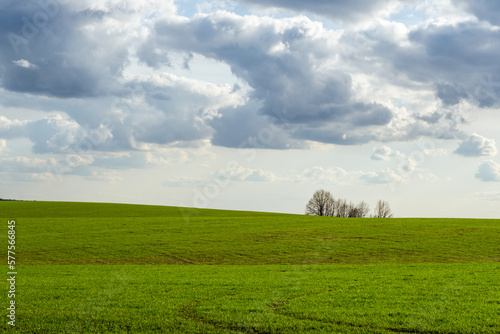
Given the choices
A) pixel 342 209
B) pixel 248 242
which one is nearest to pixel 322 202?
pixel 342 209

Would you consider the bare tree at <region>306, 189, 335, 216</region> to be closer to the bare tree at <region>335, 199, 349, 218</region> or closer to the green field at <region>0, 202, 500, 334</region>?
the bare tree at <region>335, 199, 349, 218</region>

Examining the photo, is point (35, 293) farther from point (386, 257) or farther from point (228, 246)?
point (386, 257)

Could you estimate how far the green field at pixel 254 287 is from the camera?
16.2m

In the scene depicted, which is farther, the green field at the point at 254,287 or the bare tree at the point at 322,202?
the bare tree at the point at 322,202

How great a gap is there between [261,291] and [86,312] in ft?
27.1

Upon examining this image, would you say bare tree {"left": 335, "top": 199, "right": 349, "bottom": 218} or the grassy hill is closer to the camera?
the grassy hill

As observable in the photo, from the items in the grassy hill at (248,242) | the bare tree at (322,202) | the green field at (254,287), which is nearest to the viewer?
the green field at (254,287)

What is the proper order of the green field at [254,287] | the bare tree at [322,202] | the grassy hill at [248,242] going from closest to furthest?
the green field at [254,287]
the grassy hill at [248,242]
the bare tree at [322,202]

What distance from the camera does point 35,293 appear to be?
2158 cm

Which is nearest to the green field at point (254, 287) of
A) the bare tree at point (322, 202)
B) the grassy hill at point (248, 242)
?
the grassy hill at point (248, 242)

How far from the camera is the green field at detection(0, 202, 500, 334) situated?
16250 millimetres

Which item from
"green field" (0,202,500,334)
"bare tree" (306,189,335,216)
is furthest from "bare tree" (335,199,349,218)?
"green field" (0,202,500,334)

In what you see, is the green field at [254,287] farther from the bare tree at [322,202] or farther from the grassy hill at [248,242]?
the bare tree at [322,202]

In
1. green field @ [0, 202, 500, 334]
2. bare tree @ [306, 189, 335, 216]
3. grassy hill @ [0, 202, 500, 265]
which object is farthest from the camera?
bare tree @ [306, 189, 335, 216]
